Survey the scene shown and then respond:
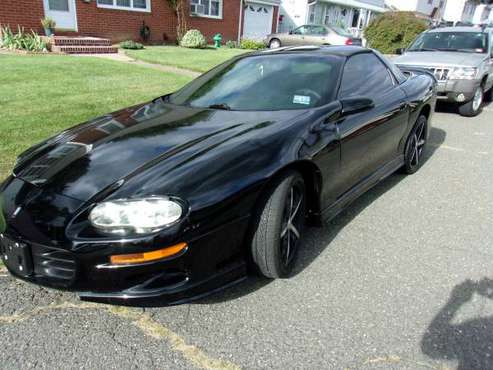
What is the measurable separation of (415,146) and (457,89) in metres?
3.41

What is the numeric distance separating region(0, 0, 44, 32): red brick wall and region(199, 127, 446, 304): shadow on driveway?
13.4 m

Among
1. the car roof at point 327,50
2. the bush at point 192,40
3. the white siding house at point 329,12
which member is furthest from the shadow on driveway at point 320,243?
the white siding house at point 329,12

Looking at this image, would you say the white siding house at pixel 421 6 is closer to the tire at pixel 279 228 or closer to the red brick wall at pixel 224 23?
the red brick wall at pixel 224 23

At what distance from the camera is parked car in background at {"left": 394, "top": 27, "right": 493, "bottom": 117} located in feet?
24.0

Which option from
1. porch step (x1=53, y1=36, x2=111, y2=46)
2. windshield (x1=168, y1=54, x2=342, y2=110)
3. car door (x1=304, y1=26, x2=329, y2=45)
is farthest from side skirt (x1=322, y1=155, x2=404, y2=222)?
car door (x1=304, y1=26, x2=329, y2=45)

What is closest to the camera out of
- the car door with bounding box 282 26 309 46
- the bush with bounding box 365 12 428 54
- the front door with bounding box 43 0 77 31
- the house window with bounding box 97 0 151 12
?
the front door with bounding box 43 0 77 31

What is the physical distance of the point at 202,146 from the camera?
251 centimetres

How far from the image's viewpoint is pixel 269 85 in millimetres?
3359

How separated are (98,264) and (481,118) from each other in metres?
7.85

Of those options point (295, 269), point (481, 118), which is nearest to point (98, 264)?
point (295, 269)

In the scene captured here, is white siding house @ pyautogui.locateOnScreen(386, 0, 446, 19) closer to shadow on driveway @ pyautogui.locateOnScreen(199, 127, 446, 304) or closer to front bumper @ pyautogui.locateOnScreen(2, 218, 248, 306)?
shadow on driveway @ pyautogui.locateOnScreen(199, 127, 446, 304)

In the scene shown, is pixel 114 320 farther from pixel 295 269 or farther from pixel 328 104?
pixel 328 104

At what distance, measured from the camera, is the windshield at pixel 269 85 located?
3.17m

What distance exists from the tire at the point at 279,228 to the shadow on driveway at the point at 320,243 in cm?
13
